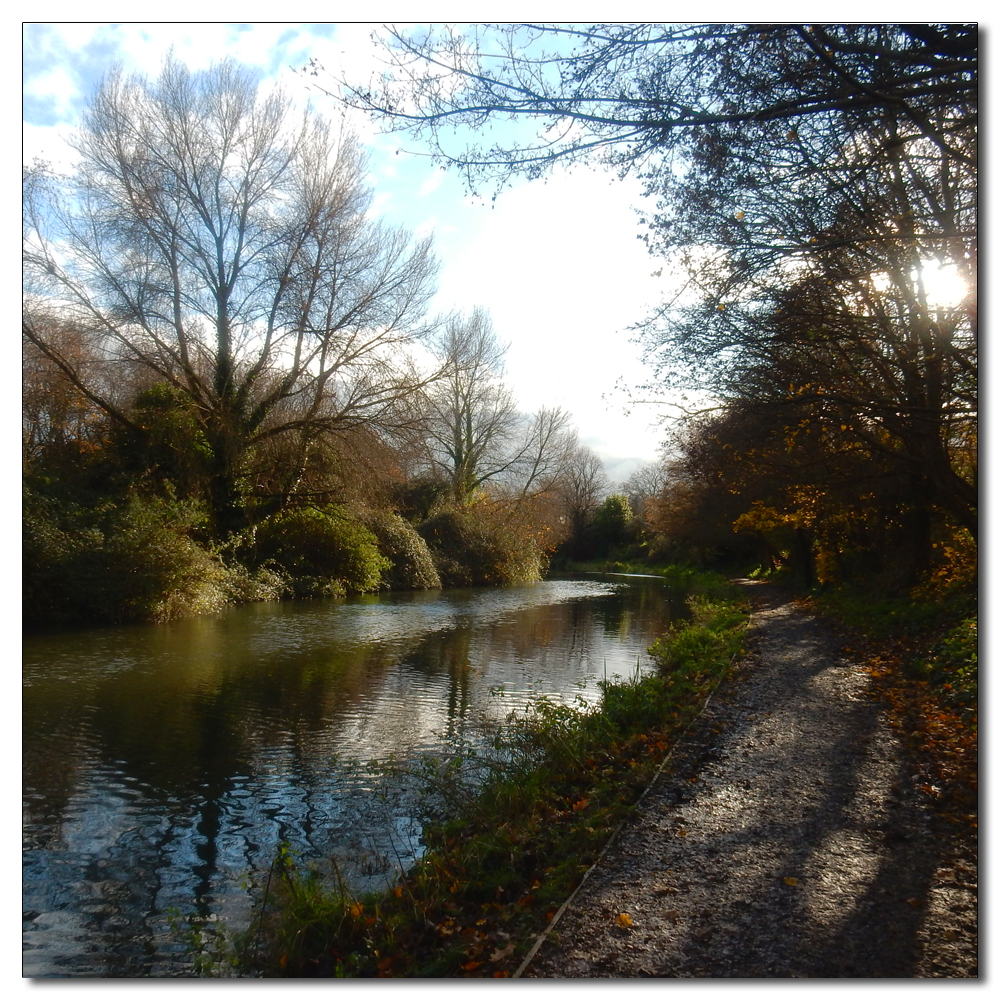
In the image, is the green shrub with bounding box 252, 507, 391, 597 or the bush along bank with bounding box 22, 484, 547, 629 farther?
the green shrub with bounding box 252, 507, 391, 597

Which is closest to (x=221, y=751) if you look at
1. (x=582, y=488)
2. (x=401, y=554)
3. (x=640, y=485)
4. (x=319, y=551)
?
Answer: (x=319, y=551)

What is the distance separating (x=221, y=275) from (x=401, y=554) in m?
12.4

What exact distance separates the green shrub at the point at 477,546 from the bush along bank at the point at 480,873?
873 inches

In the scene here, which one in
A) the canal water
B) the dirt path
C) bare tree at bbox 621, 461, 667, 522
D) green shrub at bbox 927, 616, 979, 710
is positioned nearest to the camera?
the dirt path

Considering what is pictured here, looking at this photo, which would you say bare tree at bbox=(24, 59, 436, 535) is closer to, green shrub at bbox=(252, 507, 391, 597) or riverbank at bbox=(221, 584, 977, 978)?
green shrub at bbox=(252, 507, 391, 597)

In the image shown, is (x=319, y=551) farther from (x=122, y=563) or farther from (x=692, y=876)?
(x=692, y=876)

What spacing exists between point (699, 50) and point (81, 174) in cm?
698

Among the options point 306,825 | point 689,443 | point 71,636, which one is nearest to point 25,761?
point 306,825

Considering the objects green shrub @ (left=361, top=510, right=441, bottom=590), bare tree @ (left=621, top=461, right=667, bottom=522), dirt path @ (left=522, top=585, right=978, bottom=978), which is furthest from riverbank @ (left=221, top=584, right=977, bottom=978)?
bare tree @ (left=621, top=461, right=667, bottom=522)

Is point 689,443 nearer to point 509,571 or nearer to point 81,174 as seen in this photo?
point 81,174

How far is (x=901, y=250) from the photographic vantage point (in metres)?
5.45

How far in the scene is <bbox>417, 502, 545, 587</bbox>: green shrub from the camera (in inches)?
1127

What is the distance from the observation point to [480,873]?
3.68 metres

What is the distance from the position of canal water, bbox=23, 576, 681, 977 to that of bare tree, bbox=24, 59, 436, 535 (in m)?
3.95
